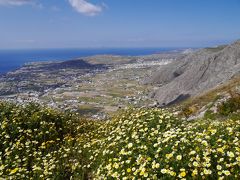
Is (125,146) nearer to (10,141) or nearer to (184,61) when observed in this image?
(10,141)

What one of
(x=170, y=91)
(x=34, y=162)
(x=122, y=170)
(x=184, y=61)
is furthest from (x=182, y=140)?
(x=184, y=61)

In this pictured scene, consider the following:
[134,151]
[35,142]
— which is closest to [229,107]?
[35,142]

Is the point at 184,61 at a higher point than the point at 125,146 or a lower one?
lower

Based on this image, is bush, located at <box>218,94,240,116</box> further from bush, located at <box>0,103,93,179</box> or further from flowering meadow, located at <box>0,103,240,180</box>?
bush, located at <box>0,103,93,179</box>

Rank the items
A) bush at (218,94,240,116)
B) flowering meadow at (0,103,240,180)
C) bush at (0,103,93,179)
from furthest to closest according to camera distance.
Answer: bush at (218,94,240,116), bush at (0,103,93,179), flowering meadow at (0,103,240,180)

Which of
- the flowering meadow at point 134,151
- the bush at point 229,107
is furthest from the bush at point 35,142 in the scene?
the bush at point 229,107

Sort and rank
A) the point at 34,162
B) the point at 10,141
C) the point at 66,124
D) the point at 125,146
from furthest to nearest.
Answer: the point at 66,124 → the point at 10,141 → the point at 34,162 → the point at 125,146

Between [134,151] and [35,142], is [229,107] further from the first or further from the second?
[134,151]

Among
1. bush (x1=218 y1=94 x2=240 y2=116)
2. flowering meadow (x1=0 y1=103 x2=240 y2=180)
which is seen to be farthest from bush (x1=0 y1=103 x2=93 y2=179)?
bush (x1=218 y1=94 x2=240 y2=116)
